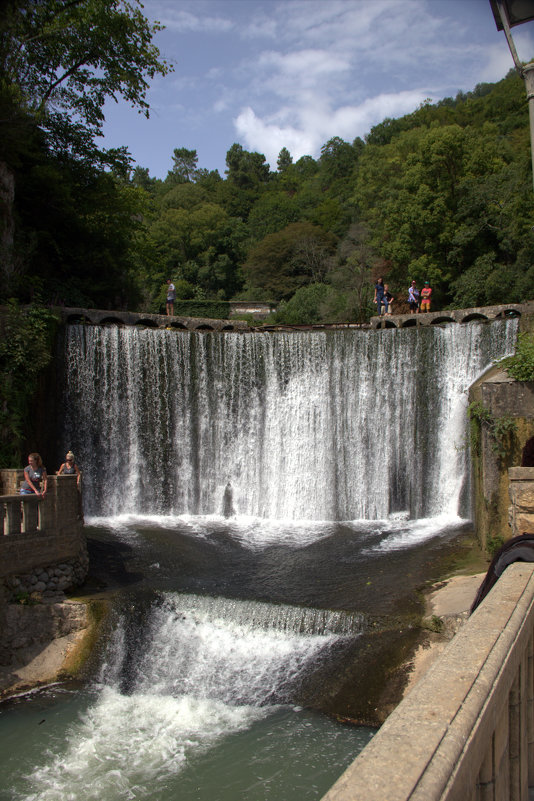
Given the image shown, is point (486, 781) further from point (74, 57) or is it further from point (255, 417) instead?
point (74, 57)

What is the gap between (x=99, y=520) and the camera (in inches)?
630

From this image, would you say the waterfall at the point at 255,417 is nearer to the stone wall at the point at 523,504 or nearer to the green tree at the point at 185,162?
the stone wall at the point at 523,504

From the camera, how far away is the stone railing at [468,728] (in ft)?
5.99

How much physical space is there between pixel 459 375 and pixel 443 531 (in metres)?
3.91

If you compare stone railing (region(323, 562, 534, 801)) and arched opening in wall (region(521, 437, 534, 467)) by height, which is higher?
arched opening in wall (region(521, 437, 534, 467))

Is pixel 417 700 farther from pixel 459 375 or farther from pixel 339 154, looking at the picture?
pixel 339 154

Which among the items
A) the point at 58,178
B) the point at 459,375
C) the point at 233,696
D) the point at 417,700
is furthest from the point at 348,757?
the point at 58,178

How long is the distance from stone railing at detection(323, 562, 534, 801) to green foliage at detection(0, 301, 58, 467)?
492 inches

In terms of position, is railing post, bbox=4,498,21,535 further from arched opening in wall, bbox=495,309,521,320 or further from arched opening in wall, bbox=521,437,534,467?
arched opening in wall, bbox=495,309,521,320

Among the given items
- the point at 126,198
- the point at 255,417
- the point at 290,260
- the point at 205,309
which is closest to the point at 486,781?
the point at 255,417

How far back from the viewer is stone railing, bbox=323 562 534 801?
5.99 ft

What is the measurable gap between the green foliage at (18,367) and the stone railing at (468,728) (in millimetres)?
12507

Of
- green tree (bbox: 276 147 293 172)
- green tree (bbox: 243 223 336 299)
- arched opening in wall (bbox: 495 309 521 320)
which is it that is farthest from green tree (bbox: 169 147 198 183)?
arched opening in wall (bbox: 495 309 521 320)

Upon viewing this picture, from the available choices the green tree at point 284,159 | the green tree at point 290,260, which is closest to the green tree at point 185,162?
the green tree at point 284,159
